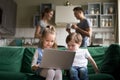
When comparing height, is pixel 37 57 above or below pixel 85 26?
below

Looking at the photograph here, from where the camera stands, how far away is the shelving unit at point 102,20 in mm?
5953

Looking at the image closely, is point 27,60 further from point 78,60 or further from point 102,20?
point 102,20

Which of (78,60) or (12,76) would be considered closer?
(12,76)

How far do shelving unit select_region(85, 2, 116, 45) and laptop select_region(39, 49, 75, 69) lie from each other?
385 centimetres

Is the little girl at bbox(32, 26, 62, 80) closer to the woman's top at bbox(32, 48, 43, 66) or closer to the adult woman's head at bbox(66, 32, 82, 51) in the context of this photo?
the woman's top at bbox(32, 48, 43, 66)

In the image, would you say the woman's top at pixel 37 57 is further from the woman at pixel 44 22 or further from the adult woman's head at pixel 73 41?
the woman at pixel 44 22

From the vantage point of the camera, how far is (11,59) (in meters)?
2.95

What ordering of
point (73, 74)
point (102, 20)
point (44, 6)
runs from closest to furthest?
1. point (73, 74)
2. point (102, 20)
3. point (44, 6)

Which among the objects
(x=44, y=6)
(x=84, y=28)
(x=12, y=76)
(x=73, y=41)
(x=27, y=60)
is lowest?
(x=12, y=76)

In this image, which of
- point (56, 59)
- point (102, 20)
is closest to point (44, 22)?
point (56, 59)

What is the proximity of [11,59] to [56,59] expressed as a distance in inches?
41.0

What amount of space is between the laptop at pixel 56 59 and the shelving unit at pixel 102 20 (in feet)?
12.6

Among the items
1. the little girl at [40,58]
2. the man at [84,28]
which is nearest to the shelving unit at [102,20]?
the man at [84,28]

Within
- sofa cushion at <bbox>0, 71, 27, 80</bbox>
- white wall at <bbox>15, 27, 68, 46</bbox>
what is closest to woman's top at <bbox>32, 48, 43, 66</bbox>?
sofa cushion at <bbox>0, 71, 27, 80</bbox>
